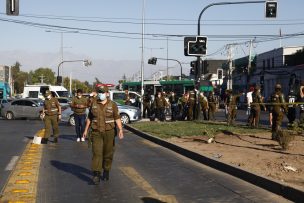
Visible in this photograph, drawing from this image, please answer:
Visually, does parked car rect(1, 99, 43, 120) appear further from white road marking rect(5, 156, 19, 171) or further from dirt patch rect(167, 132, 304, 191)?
white road marking rect(5, 156, 19, 171)

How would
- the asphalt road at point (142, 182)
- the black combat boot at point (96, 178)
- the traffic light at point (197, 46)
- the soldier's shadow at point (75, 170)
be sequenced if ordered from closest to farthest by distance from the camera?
the asphalt road at point (142, 182), the black combat boot at point (96, 178), the soldier's shadow at point (75, 170), the traffic light at point (197, 46)

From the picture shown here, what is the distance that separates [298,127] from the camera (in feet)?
55.3

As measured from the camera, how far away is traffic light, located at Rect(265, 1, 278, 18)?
25.2m

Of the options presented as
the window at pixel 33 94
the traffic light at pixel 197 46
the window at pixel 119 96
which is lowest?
the window at pixel 33 94

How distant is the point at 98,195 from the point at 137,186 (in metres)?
1.04

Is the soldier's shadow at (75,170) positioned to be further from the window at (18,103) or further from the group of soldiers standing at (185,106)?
the window at (18,103)

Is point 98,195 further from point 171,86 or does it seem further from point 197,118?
point 171,86

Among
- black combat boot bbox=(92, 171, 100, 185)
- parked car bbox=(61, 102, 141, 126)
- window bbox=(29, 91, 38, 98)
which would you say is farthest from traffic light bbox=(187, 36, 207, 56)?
window bbox=(29, 91, 38, 98)

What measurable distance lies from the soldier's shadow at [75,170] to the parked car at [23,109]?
2261 cm

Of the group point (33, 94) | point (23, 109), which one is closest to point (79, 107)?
point (23, 109)

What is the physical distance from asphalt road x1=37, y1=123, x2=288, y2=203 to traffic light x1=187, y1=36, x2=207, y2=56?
10519 millimetres

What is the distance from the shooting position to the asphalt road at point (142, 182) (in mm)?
8258

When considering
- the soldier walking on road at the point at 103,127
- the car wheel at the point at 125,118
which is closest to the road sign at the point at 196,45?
the car wheel at the point at 125,118

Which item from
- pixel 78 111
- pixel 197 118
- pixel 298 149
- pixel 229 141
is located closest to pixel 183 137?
pixel 229 141
